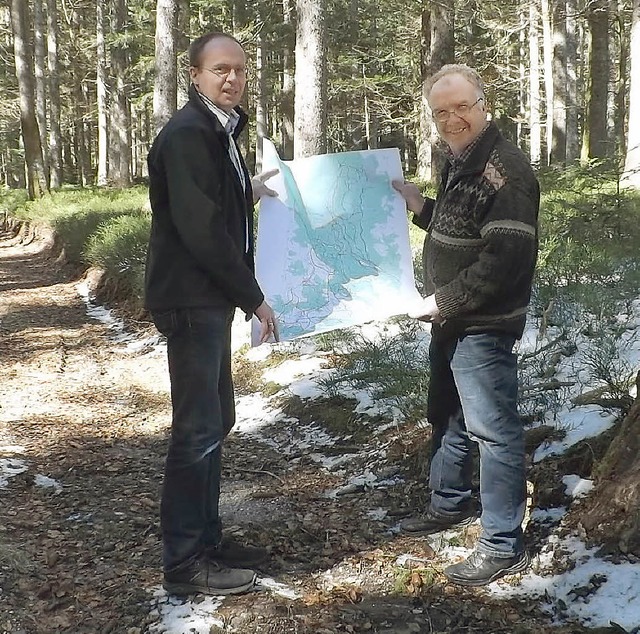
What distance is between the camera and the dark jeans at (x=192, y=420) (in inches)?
120

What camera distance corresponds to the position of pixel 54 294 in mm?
11797

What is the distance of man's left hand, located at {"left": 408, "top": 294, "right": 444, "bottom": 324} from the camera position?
3137mm

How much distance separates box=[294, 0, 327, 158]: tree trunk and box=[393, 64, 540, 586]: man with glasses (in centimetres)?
515

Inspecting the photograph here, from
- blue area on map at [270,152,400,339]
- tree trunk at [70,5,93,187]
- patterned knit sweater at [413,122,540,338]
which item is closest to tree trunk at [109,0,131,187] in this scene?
tree trunk at [70,5,93,187]

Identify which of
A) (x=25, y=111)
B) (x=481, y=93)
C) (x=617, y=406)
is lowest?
(x=617, y=406)

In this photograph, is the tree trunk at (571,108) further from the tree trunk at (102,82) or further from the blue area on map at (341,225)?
the blue area on map at (341,225)

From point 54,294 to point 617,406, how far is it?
32.1 ft

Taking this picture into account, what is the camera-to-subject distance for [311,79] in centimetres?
833

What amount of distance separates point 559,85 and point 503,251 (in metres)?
17.9

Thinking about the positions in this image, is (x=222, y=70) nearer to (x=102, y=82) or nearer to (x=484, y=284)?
(x=484, y=284)

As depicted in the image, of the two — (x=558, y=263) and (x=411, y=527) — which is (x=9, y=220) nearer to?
(x=558, y=263)

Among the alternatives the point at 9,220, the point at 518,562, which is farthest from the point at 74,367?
the point at 9,220

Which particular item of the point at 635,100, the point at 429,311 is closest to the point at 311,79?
the point at 429,311

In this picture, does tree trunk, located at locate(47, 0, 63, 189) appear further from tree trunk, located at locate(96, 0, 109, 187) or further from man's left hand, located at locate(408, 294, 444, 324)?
man's left hand, located at locate(408, 294, 444, 324)
